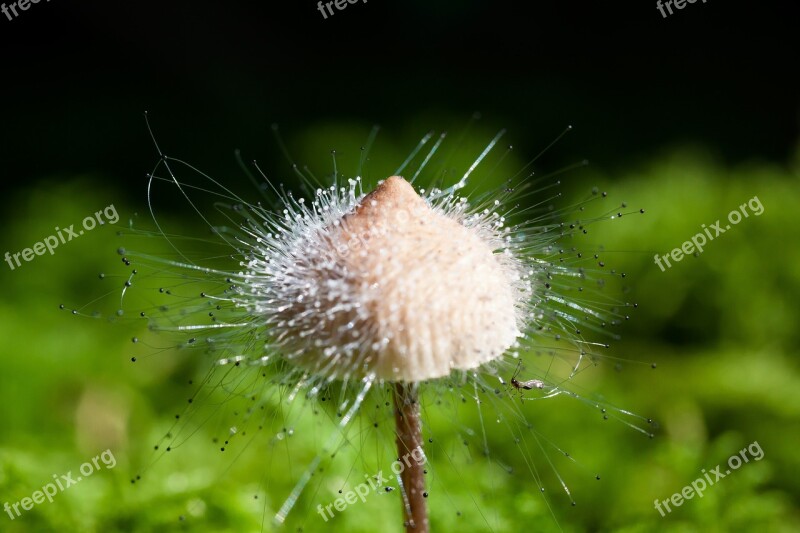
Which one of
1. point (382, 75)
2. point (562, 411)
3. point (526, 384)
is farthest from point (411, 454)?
point (382, 75)

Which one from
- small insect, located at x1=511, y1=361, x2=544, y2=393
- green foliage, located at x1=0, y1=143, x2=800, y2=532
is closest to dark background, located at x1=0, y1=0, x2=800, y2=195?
green foliage, located at x1=0, y1=143, x2=800, y2=532

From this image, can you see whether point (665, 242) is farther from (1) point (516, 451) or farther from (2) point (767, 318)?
(1) point (516, 451)

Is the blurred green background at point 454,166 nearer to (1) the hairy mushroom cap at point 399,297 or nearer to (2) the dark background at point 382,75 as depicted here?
(2) the dark background at point 382,75

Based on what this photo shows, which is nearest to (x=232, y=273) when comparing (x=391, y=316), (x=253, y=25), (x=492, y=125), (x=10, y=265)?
(x=391, y=316)

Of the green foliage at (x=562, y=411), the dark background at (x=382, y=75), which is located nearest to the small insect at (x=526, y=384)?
the green foliage at (x=562, y=411)

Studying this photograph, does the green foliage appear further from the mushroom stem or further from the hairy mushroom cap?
the hairy mushroom cap

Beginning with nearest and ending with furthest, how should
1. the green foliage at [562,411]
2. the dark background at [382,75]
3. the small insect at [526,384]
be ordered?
the small insect at [526,384] < the green foliage at [562,411] < the dark background at [382,75]
